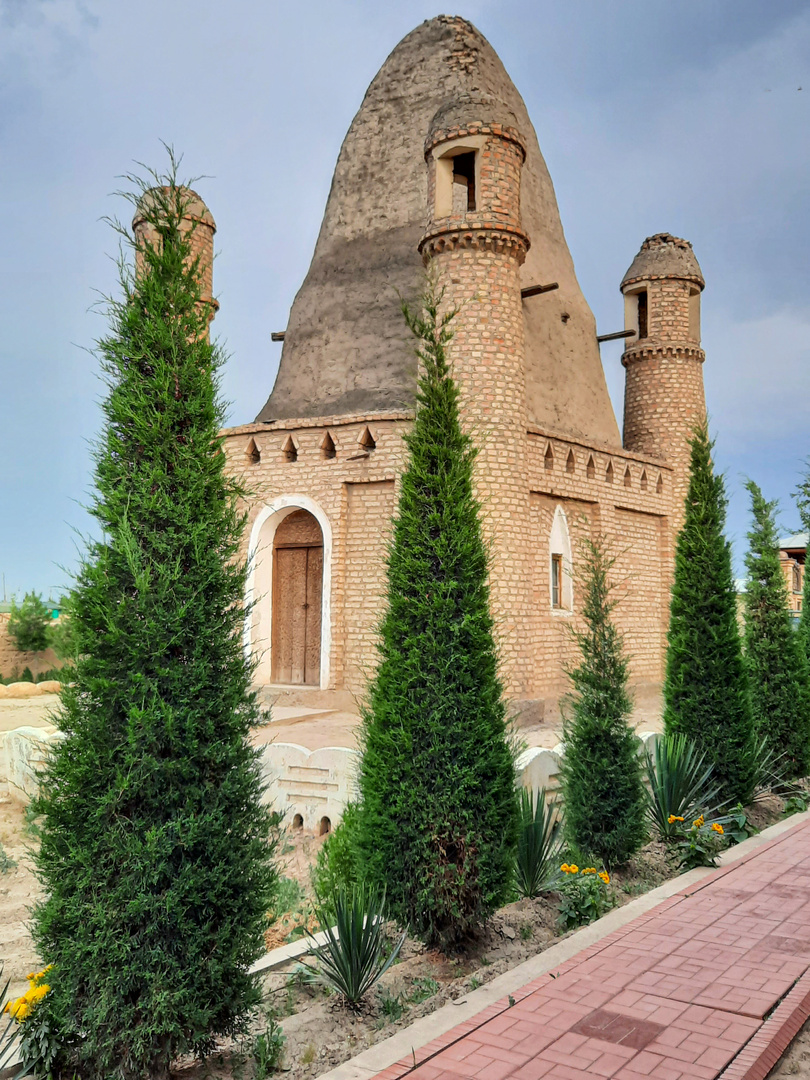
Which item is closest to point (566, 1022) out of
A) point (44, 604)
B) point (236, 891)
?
point (236, 891)

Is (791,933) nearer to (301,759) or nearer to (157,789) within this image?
(157,789)

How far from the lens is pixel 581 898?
6297mm

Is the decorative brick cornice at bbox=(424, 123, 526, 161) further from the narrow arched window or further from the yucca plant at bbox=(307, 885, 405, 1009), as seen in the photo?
the yucca plant at bbox=(307, 885, 405, 1009)

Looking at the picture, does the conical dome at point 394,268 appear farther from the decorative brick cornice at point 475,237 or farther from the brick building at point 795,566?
the brick building at point 795,566

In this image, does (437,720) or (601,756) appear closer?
(437,720)

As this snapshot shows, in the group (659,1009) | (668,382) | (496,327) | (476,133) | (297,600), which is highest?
(476,133)

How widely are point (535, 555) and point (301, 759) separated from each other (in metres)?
6.98

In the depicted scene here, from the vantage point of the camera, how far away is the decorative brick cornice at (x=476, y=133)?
1455 centimetres

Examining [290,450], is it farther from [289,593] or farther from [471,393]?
[471,393]

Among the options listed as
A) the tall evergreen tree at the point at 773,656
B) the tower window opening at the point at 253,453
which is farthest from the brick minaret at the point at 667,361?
the tower window opening at the point at 253,453

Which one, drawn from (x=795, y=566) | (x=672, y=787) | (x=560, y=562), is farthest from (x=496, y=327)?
(x=795, y=566)

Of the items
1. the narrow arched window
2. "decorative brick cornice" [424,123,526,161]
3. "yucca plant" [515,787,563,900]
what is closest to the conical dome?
the narrow arched window

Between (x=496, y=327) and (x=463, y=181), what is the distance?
4613 mm

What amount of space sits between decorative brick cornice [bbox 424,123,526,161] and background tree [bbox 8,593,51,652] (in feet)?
66.8
